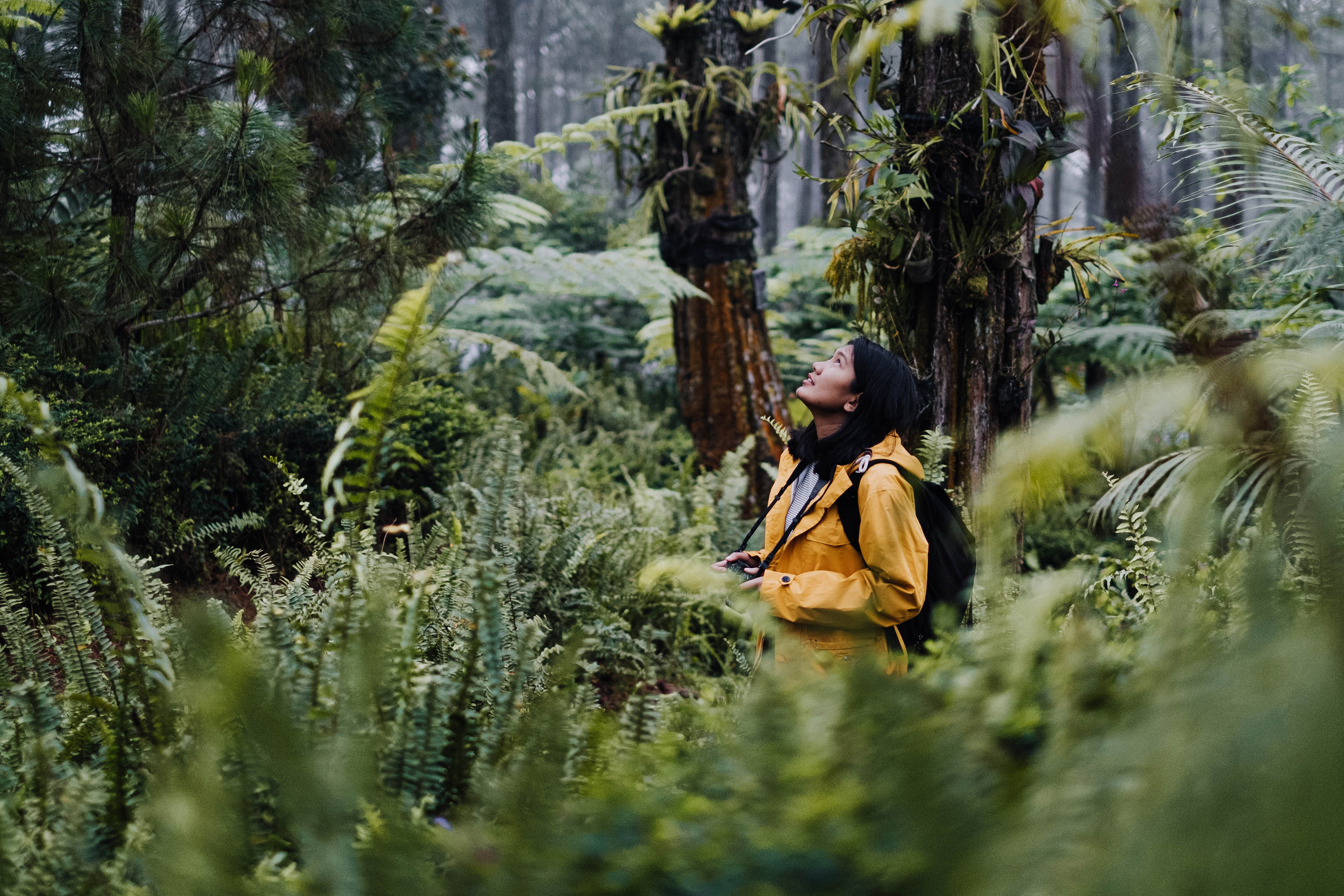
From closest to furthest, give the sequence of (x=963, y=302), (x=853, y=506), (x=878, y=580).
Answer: (x=878, y=580), (x=853, y=506), (x=963, y=302)

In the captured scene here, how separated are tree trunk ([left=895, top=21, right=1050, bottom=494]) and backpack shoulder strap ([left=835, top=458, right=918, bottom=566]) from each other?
0.85 m

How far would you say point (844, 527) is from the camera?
8.18ft

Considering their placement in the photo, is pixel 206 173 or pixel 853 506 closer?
pixel 853 506

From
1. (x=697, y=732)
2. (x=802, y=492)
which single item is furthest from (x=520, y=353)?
(x=697, y=732)

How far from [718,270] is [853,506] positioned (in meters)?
4.14

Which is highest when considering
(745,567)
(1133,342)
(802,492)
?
(1133,342)

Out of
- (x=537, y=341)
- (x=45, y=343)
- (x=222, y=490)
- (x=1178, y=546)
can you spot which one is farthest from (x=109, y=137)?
(x=537, y=341)

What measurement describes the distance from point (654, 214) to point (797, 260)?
3505 mm

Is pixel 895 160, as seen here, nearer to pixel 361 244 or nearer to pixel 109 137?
pixel 361 244

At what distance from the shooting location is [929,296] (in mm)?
3236

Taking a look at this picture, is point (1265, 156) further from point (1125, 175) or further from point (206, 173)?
point (206, 173)

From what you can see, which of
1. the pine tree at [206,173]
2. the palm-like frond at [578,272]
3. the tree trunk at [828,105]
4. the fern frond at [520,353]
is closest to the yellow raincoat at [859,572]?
the tree trunk at [828,105]

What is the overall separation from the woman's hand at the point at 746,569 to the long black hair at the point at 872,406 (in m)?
0.37

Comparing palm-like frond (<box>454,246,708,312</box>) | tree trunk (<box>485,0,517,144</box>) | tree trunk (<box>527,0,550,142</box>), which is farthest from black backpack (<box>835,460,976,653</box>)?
tree trunk (<box>527,0,550,142</box>)
